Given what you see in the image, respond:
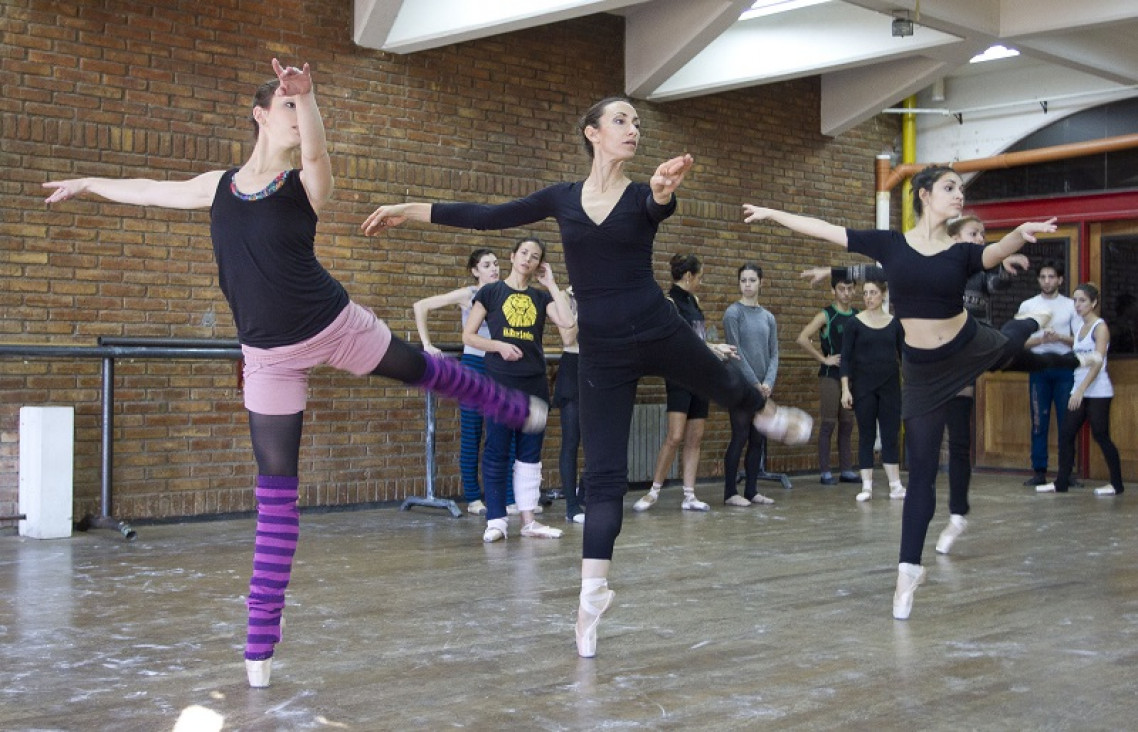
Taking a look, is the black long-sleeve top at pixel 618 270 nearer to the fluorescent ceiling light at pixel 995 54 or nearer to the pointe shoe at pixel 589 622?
the pointe shoe at pixel 589 622

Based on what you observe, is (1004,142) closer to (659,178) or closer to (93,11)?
(93,11)

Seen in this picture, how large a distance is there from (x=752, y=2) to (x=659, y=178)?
640 cm

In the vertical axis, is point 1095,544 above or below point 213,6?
below

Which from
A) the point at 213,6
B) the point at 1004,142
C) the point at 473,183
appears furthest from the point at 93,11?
the point at 1004,142

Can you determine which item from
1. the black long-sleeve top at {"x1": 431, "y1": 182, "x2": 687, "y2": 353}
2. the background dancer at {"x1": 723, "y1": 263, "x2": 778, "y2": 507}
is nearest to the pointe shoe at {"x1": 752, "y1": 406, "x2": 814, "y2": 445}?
the black long-sleeve top at {"x1": 431, "y1": 182, "x2": 687, "y2": 353}

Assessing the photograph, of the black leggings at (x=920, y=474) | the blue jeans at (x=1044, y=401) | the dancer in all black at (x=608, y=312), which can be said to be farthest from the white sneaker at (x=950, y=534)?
the blue jeans at (x=1044, y=401)

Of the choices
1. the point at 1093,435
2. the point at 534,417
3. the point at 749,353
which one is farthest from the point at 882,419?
the point at 534,417

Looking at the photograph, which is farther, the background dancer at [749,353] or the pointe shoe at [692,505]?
the background dancer at [749,353]

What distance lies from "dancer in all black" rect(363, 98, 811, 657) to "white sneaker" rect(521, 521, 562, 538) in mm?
3074

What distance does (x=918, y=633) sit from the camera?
4.57m

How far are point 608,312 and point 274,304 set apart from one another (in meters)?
1.07

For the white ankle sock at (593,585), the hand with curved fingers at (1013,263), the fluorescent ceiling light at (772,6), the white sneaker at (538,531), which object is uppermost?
the fluorescent ceiling light at (772,6)

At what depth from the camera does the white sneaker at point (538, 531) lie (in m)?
7.28

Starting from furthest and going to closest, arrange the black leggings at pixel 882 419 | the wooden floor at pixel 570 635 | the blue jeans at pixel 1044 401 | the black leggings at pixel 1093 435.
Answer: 1. the blue jeans at pixel 1044 401
2. the black leggings at pixel 1093 435
3. the black leggings at pixel 882 419
4. the wooden floor at pixel 570 635
